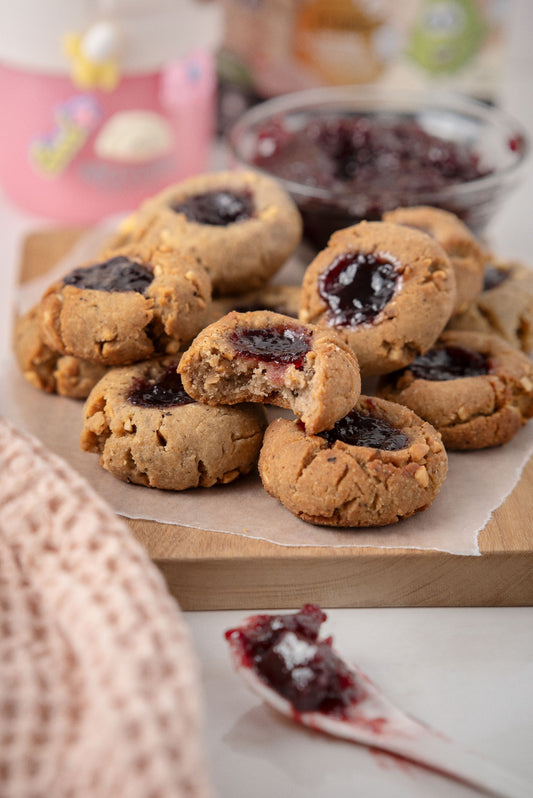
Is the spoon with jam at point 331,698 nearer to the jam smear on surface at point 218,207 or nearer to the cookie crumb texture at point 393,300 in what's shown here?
the cookie crumb texture at point 393,300

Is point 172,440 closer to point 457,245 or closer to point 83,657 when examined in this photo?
point 83,657

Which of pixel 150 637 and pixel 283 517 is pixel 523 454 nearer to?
pixel 283 517

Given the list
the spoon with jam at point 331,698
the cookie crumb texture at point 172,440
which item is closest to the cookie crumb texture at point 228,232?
the cookie crumb texture at point 172,440

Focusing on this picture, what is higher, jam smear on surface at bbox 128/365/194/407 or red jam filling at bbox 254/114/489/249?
red jam filling at bbox 254/114/489/249

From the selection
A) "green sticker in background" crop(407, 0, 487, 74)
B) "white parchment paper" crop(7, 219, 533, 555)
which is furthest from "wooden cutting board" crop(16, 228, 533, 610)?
"green sticker in background" crop(407, 0, 487, 74)

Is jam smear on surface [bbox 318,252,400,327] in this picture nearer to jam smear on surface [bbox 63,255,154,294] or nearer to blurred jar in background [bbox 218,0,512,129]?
jam smear on surface [bbox 63,255,154,294]

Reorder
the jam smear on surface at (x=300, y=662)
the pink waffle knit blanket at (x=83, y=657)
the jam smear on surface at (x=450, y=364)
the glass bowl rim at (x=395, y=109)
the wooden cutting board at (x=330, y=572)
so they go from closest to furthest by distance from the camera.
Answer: the pink waffle knit blanket at (x=83, y=657) → the jam smear on surface at (x=300, y=662) → the wooden cutting board at (x=330, y=572) → the jam smear on surface at (x=450, y=364) → the glass bowl rim at (x=395, y=109)

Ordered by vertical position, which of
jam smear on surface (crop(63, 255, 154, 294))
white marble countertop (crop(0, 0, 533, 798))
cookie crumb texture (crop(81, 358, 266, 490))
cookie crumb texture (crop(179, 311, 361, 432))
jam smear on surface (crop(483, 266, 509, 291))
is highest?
jam smear on surface (crop(63, 255, 154, 294))

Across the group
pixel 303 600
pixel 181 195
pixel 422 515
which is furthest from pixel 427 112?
pixel 303 600
